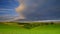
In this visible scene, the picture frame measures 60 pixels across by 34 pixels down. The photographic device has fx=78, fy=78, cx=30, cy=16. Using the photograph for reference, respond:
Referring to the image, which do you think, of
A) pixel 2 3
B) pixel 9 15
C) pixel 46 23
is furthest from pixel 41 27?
pixel 2 3

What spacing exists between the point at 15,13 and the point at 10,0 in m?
0.13

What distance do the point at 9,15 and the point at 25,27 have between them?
0.61ft

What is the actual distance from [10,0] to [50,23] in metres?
0.42

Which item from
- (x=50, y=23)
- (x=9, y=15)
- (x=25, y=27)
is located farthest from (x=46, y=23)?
(x=9, y=15)

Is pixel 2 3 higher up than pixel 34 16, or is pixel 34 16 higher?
pixel 2 3

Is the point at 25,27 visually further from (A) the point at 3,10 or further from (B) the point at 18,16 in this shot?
(A) the point at 3,10

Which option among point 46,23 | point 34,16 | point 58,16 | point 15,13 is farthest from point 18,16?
point 58,16

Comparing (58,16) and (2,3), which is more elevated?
(2,3)

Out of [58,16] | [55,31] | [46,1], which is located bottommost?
[55,31]

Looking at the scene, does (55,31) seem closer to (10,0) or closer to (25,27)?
(25,27)

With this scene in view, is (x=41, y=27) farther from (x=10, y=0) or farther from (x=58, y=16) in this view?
(x=10, y=0)

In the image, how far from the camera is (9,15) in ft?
2.33

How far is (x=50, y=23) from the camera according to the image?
0.70 m

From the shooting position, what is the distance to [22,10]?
717mm
